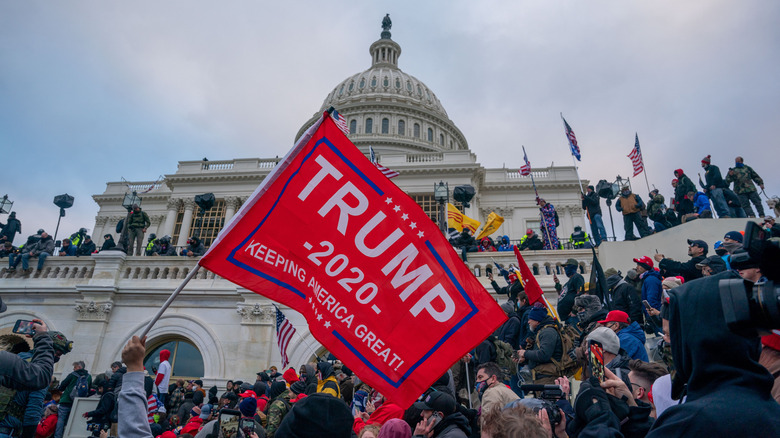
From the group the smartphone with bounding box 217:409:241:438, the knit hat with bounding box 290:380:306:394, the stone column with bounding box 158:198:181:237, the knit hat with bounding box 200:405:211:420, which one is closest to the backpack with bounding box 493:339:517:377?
the knit hat with bounding box 290:380:306:394

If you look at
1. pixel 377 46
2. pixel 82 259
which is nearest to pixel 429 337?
pixel 82 259

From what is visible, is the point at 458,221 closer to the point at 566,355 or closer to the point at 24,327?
the point at 566,355

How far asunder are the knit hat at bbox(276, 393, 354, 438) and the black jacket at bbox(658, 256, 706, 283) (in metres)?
7.41

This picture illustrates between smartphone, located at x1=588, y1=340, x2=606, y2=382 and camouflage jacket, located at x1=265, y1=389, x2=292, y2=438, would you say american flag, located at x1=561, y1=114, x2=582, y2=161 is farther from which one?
smartphone, located at x1=588, y1=340, x2=606, y2=382

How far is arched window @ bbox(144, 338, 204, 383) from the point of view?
55.7ft

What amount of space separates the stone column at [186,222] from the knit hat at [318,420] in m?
40.1

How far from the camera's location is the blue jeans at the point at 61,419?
8865 mm

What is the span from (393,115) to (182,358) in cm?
4958

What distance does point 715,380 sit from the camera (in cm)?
Answer: 182

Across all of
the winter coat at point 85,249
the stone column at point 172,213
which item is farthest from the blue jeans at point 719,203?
the stone column at point 172,213

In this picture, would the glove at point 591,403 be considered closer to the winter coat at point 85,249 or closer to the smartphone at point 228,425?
the smartphone at point 228,425

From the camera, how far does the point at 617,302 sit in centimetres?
787

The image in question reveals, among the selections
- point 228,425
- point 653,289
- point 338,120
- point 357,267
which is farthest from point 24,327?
point 653,289

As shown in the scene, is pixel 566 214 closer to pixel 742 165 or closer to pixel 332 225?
pixel 742 165
